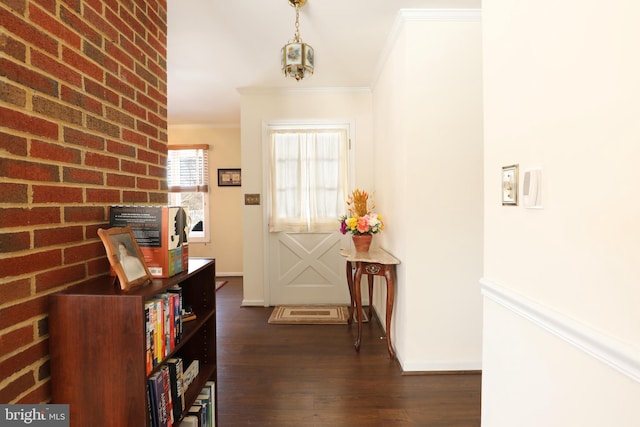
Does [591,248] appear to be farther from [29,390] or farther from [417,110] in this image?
[417,110]

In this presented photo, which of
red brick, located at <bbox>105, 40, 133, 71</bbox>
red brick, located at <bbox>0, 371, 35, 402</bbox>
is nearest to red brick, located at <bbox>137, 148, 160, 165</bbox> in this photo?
red brick, located at <bbox>105, 40, 133, 71</bbox>

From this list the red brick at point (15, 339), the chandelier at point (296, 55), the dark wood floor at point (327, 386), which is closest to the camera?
the red brick at point (15, 339)

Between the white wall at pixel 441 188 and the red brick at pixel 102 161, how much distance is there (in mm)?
→ 1832

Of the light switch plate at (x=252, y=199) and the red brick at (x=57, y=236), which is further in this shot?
the light switch plate at (x=252, y=199)

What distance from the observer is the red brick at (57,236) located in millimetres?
1026

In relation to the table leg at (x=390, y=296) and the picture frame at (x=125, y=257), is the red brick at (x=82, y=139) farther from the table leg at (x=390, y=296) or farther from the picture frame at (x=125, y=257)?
the table leg at (x=390, y=296)

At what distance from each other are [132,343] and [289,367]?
1.70m

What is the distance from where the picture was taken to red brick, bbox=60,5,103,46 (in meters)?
1.14

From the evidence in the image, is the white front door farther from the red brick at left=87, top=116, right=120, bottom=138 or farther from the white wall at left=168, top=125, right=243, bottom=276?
the red brick at left=87, top=116, right=120, bottom=138

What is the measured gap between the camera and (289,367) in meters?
2.51

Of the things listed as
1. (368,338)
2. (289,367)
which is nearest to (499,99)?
(289,367)

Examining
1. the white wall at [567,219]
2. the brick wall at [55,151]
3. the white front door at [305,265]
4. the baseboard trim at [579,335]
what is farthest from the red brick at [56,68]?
the white front door at [305,265]

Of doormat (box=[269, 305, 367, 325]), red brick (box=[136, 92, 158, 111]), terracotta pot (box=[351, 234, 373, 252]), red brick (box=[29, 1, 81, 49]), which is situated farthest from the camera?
doormat (box=[269, 305, 367, 325])

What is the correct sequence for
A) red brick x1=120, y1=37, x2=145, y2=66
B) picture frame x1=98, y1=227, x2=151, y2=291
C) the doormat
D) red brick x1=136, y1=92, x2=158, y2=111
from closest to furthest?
picture frame x1=98, y1=227, x2=151, y2=291, red brick x1=120, y1=37, x2=145, y2=66, red brick x1=136, y1=92, x2=158, y2=111, the doormat
